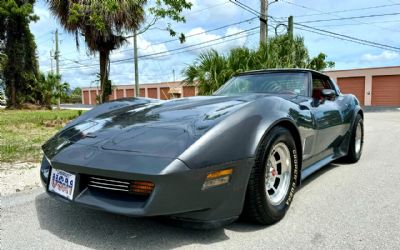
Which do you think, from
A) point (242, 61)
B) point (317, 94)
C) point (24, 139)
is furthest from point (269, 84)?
point (242, 61)

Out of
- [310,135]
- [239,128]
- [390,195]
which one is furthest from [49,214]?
[390,195]

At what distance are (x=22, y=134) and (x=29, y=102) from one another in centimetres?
1322

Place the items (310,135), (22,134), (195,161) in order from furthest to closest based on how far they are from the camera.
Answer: (22,134), (310,135), (195,161)

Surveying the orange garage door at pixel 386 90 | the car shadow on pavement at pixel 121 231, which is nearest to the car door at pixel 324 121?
the car shadow on pavement at pixel 121 231

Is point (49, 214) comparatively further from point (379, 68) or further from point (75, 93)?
point (75, 93)

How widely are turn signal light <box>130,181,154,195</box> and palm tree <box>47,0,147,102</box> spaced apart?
9768 mm

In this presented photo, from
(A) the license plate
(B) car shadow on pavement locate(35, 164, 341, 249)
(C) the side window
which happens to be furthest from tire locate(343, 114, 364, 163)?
(A) the license plate

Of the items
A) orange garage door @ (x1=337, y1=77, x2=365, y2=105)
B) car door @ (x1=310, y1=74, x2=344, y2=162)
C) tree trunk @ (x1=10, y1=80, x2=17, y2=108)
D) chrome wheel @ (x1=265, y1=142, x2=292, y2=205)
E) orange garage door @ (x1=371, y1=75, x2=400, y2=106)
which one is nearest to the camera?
chrome wheel @ (x1=265, y1=142, x2=292, y2=205)

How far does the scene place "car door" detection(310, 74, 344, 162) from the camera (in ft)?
11.8

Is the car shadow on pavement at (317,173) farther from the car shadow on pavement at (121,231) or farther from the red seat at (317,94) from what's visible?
the car shadow on pavement at (121,231)

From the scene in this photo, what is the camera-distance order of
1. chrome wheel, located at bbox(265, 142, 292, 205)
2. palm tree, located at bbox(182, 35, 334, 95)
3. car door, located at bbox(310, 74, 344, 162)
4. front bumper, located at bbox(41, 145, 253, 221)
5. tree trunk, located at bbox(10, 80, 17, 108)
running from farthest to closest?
1. tree trunk, located at bbox(10, 80, 17, 108)
2. palm tree, located at bbox(182, 35, 334, 95)
3. car door, located at bbox(310, 74, 344, 162)
4. chrome wheel, located at bbox(265, 142, 292, 205)
5. front bumper, located at bbox(41, 145, 253, 221)

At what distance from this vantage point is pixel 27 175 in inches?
168

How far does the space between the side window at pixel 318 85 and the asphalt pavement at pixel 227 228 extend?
3.36 ft

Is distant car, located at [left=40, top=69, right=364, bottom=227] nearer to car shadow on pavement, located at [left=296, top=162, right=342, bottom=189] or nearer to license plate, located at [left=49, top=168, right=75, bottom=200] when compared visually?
license plate, located at [left=49, top=168, right=75, bottom=200]
